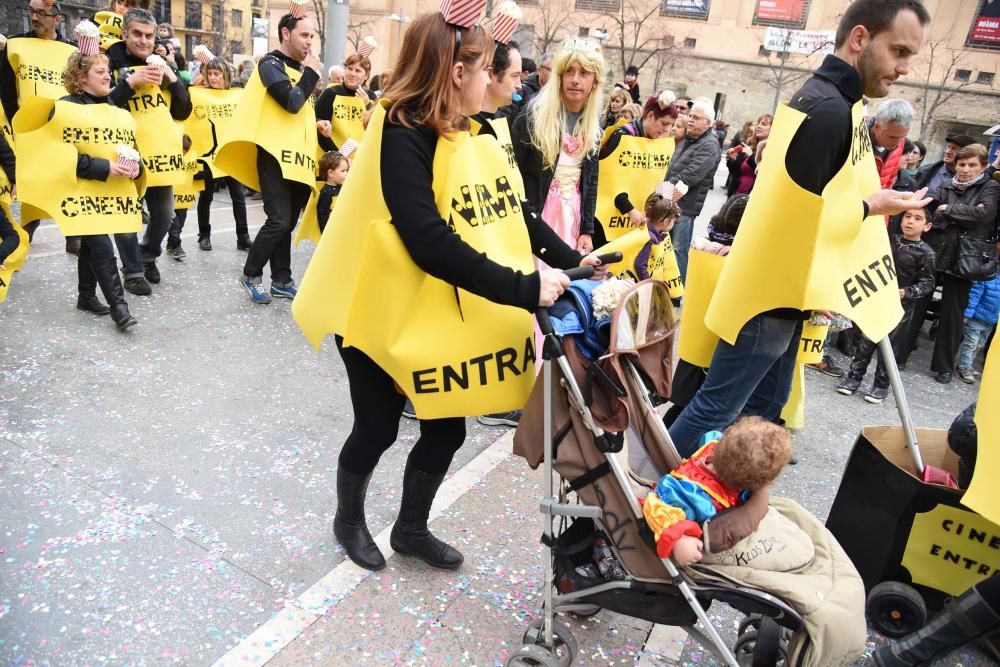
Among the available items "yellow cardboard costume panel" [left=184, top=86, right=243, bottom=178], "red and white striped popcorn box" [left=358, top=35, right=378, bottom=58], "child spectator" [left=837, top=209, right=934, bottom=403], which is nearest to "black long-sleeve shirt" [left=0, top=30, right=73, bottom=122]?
"yellow cardboard costume panel" [left=184, top=86, right=243, bottom=178]

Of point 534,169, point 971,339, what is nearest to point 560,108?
point 534,169

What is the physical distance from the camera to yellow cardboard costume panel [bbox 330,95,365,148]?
22.9 ft

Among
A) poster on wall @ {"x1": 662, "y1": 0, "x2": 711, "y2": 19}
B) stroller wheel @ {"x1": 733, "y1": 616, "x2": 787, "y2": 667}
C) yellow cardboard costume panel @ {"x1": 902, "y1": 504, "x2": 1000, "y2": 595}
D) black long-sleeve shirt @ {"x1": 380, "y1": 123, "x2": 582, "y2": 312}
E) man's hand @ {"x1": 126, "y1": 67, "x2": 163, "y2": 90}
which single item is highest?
poster on wall @ {"x1": 662, "y1": 0, "x2": 711, "y2": 19}

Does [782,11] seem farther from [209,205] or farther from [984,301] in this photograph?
[209,205]

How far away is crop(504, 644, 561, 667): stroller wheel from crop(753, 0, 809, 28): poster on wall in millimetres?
48821

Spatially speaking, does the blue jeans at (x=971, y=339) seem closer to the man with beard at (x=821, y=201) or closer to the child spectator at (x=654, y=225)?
the child spectator at (x=654, y=225)

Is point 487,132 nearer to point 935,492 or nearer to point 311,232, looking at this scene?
point 935,492

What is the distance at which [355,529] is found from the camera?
114 inches

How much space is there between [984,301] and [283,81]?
20.7 feet

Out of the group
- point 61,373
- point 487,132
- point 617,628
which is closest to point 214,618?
point 617,628

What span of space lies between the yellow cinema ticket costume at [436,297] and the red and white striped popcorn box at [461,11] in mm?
345

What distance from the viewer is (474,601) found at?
2.80m

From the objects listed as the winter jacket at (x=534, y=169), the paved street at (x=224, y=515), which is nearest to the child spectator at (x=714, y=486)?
the paved street at (x=224, y=515)

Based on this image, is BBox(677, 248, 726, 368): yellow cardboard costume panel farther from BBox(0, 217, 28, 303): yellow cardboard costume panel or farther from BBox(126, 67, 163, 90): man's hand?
BBox(126, 67, 163, 90): man's hand
